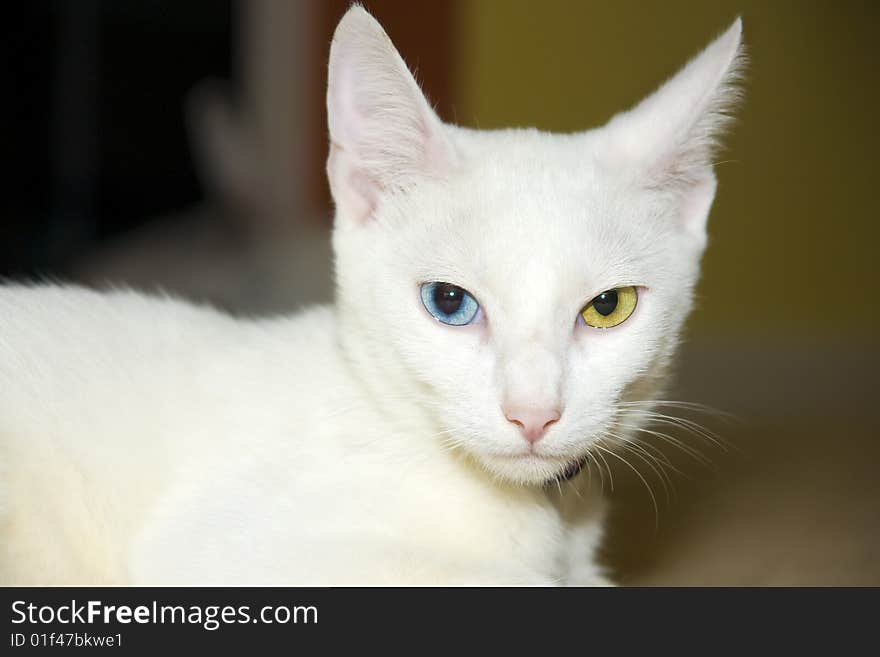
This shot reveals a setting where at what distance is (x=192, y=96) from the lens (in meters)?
5.95

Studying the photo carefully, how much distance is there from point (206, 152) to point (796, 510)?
4160 millimetres

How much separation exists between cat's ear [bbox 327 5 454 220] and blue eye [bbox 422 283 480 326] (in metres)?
0.21

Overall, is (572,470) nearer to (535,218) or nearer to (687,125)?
(535,218)

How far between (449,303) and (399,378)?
0.52 ft

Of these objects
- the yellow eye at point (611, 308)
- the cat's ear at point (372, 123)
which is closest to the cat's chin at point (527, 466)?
the yellow eye at point (611, 308)

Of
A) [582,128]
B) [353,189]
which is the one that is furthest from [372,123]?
[582,128]

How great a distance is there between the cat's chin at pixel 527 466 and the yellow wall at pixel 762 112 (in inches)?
131

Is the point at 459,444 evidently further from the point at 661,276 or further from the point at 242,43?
the point at 242,43

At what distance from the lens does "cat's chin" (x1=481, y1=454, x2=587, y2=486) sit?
1421 millimetres

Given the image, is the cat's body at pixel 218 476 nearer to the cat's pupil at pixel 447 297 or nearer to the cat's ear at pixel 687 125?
the cat's pupil at pixel 447 297

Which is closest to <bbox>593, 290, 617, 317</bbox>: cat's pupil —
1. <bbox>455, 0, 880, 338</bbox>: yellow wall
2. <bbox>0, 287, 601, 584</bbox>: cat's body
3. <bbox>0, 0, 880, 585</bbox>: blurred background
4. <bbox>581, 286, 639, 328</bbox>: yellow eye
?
<bbox>581, 286, 639, 328</bbox>: yellow eye

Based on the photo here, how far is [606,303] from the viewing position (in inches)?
59.2

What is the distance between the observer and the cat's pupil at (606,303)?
1.49 meters
